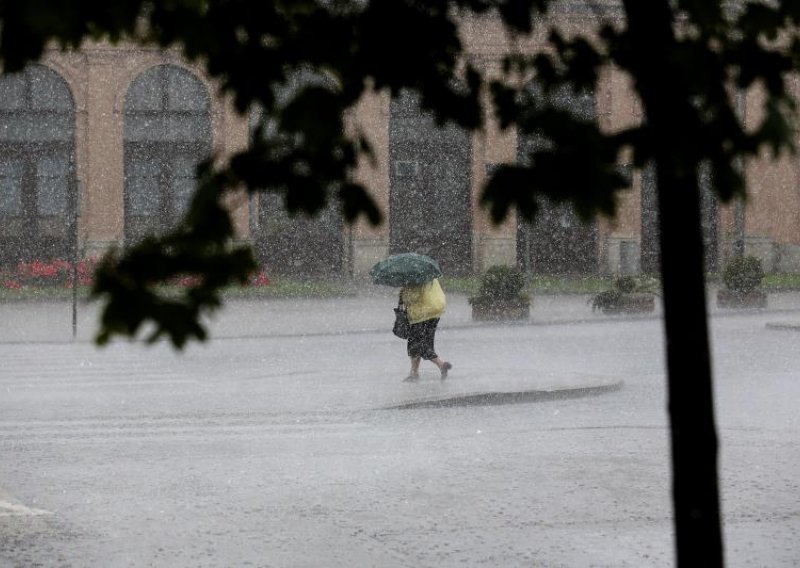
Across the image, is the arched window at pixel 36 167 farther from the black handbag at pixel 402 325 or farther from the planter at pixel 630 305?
the black handbag at pixel 402 325

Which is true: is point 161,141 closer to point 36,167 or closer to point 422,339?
point 36,167

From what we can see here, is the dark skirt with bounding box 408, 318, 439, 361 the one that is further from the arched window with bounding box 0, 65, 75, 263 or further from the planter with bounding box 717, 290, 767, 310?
the arched window with bounding box 0, 65, 75, 263

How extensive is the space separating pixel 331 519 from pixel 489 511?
94cm

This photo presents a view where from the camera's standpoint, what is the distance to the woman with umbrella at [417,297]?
1686cm

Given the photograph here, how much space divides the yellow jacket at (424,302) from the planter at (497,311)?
1046 centimetres

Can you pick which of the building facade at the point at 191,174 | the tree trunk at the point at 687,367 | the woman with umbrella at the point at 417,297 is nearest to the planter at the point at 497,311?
the woman with umbrella at the point at 417,297

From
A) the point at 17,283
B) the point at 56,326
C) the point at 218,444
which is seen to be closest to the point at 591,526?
the point at 218,444

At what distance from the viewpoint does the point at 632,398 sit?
16.0 m

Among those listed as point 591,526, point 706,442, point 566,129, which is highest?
point 566,129

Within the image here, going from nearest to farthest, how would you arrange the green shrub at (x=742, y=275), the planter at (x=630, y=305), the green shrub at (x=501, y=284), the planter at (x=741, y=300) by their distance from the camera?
the green shrub at (x=501, y=284) < the planter at (x=630, y=305) < the green shrub at (x=742, y=275) < the planter at (x=741, y=300)

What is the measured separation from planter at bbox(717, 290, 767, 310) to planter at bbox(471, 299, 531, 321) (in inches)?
211

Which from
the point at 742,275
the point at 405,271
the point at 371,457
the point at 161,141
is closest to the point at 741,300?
the point at 742,275

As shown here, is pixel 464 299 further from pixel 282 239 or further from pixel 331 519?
pixel 331 519

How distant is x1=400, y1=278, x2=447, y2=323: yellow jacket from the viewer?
17156 millimetres
